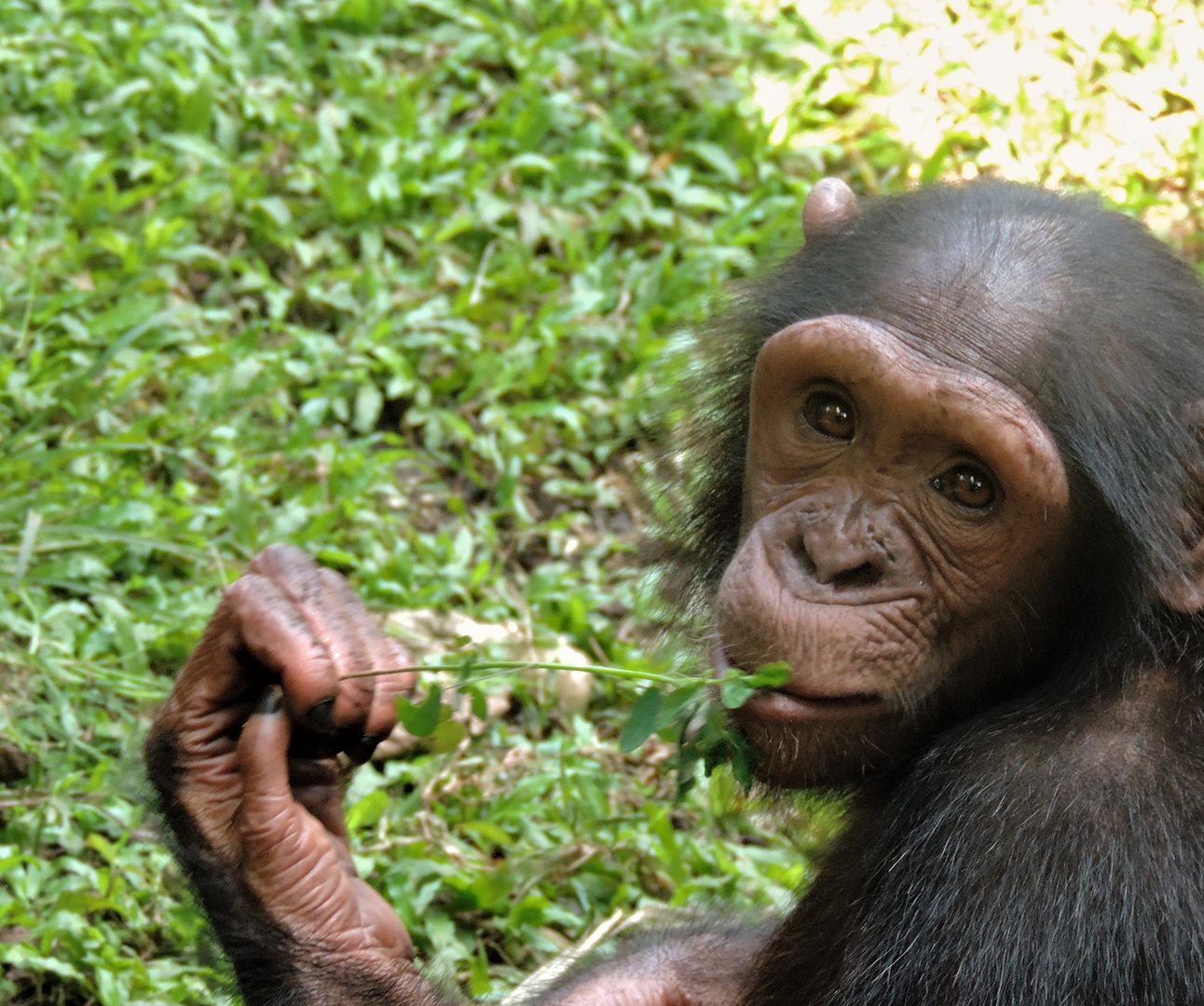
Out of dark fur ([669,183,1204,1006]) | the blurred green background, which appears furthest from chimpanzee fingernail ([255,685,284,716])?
dark fur ([669,183,1204,1006])

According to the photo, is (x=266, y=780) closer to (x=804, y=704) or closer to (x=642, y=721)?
(x=642, y=721)

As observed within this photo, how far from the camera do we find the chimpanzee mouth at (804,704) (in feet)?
14.1

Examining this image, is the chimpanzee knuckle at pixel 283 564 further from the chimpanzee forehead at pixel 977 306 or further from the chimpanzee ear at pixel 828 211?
the chimpanzee ear at pixel 828 211

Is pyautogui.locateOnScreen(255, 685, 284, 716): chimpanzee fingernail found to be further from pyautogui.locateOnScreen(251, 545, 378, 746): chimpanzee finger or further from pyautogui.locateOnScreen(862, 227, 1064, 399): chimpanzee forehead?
pyautogui.locateOnScreen(862, 227, 1064, 399): chimpanzee forehead

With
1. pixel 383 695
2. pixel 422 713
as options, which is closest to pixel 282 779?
pixel 383 695

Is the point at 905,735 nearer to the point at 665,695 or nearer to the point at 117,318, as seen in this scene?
the point at 665,695

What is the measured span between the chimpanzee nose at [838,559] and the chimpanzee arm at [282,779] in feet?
3.40

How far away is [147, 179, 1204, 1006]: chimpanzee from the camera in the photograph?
412cm

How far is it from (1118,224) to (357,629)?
7.57 ft

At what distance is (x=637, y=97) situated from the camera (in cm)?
1014

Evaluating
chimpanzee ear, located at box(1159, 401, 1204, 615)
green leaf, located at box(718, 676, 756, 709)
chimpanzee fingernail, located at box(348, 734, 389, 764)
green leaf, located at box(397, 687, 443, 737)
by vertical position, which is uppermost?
chimpanzee ear, located at box(1159, 401, 1204, 615)

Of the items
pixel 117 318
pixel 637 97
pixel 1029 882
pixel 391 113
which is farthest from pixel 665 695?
pixel 637 97

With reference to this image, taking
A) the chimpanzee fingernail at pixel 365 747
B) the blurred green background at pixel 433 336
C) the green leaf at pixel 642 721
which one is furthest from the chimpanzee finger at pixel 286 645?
the green leaf at pixel 642 721

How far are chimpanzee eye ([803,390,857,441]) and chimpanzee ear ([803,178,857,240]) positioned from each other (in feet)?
2.59
